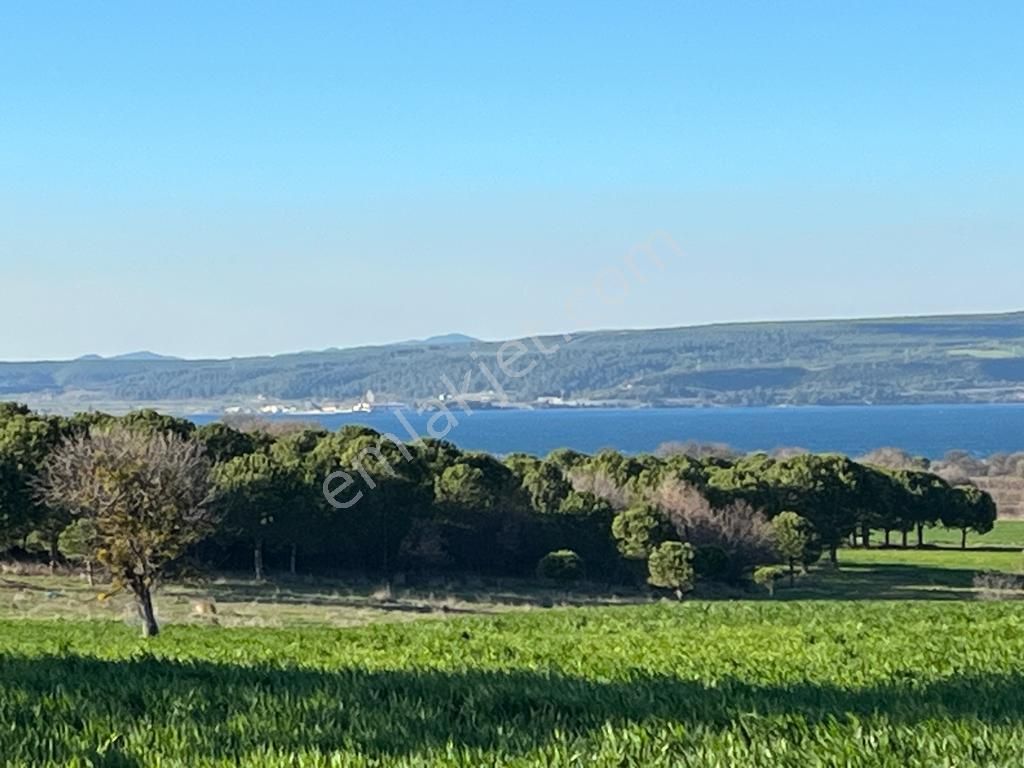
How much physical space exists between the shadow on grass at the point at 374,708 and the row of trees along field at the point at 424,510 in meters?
36.5

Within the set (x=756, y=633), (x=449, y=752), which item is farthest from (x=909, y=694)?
(x=756, y=633)

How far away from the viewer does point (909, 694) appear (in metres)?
9.53

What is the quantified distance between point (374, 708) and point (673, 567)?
165ft

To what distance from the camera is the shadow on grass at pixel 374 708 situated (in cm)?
729

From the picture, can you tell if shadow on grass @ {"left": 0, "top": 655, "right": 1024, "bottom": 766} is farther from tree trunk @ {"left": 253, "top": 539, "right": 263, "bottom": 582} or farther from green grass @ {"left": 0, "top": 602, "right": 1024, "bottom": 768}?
tree trunk @ {"left": 253, "top": 539, "right": 263, "bottom": 582}

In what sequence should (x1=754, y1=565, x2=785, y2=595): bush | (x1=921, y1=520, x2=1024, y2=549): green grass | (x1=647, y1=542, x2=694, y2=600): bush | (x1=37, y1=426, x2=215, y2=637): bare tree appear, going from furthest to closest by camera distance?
(x1=921, y1=520, x2=1024, y2=549): green grass
(x1=754, y1=565, x2=785, y2=595): bush
(x1=647, y1=542, x2=694, y2=600): bush
(x1=37, y1=426, x2=215, y2=637): bare tree

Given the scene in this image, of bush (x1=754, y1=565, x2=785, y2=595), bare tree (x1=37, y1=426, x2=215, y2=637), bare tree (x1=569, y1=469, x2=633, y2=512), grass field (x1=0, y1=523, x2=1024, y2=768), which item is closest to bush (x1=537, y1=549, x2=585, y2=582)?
bush (x1=754, y1=565, x2=785, y2=595)

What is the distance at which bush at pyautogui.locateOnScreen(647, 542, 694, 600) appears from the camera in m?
57.5

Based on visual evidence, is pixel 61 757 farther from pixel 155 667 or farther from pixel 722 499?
pixel 722 499

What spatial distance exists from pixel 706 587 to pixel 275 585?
760 inches

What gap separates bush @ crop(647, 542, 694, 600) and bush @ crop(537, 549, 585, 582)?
3.93 m

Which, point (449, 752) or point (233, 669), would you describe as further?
point (233, 669)

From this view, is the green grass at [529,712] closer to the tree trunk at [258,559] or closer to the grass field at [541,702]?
the grass field at [541,702]

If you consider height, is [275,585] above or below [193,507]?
below
